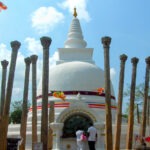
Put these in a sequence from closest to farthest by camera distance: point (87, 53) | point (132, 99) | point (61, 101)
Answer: point (132, 99)
point (61, 101)
point (87, 53)

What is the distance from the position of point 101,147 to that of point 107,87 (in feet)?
40.4

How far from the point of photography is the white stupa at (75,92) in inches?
1165

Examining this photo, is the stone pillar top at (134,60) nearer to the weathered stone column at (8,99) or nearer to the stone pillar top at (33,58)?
the stone pillar top at (33,58)

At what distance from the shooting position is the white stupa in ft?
97.1

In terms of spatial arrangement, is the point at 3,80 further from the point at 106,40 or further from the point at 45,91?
the point at 106,40

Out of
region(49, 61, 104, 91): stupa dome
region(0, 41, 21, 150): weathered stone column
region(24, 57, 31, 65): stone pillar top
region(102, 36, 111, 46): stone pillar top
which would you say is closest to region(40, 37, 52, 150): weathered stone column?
region(0, 41, 21, 150): weathered stone column

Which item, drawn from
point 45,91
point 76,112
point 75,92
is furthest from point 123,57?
point 75,92

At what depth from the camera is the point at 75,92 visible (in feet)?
132

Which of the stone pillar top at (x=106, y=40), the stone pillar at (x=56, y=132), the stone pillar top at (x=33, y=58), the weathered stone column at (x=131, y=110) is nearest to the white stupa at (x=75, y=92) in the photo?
the stone pillar at (x=56, y=132)

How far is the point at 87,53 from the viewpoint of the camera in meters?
47.3

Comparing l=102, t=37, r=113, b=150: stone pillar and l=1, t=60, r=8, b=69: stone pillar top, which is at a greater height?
l=1, t=60, r=8, b=69: stone pillar top

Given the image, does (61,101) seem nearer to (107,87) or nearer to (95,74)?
(95,74)

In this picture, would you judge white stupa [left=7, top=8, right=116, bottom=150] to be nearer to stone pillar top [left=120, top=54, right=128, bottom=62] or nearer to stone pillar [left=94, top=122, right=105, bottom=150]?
stone pillar [left=94, top=122, right=105, bottom=150]

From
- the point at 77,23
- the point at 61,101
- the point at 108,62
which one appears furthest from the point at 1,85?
the point at 77,23
